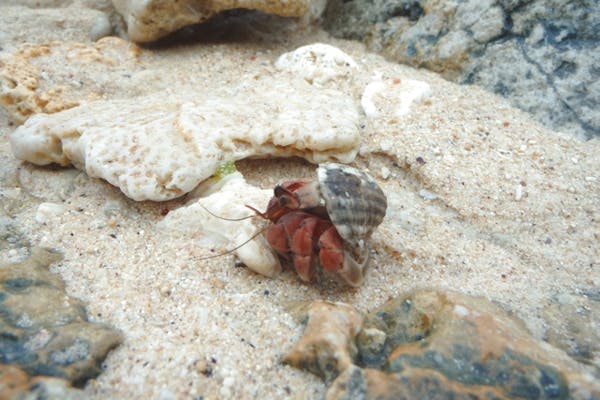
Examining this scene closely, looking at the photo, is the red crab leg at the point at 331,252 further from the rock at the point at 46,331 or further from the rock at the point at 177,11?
the rock at the point at 177,11

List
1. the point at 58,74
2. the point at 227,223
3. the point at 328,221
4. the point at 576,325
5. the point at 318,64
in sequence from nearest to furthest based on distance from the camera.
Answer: the point at 576,325, the point at 328,221, the point at 227,223, the point at 58,74, the point at 318,64

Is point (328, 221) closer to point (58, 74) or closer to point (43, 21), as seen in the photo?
point (58, 74)

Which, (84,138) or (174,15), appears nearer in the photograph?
(84,138)

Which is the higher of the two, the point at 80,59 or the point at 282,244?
the point at 282,244

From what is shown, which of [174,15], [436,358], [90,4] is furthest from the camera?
[90,4]

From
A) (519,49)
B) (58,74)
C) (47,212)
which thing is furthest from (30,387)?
(519,49)

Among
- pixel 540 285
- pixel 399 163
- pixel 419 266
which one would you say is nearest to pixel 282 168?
pixel 399 163

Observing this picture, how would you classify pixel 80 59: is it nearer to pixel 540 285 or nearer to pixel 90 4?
pixel 90 4
